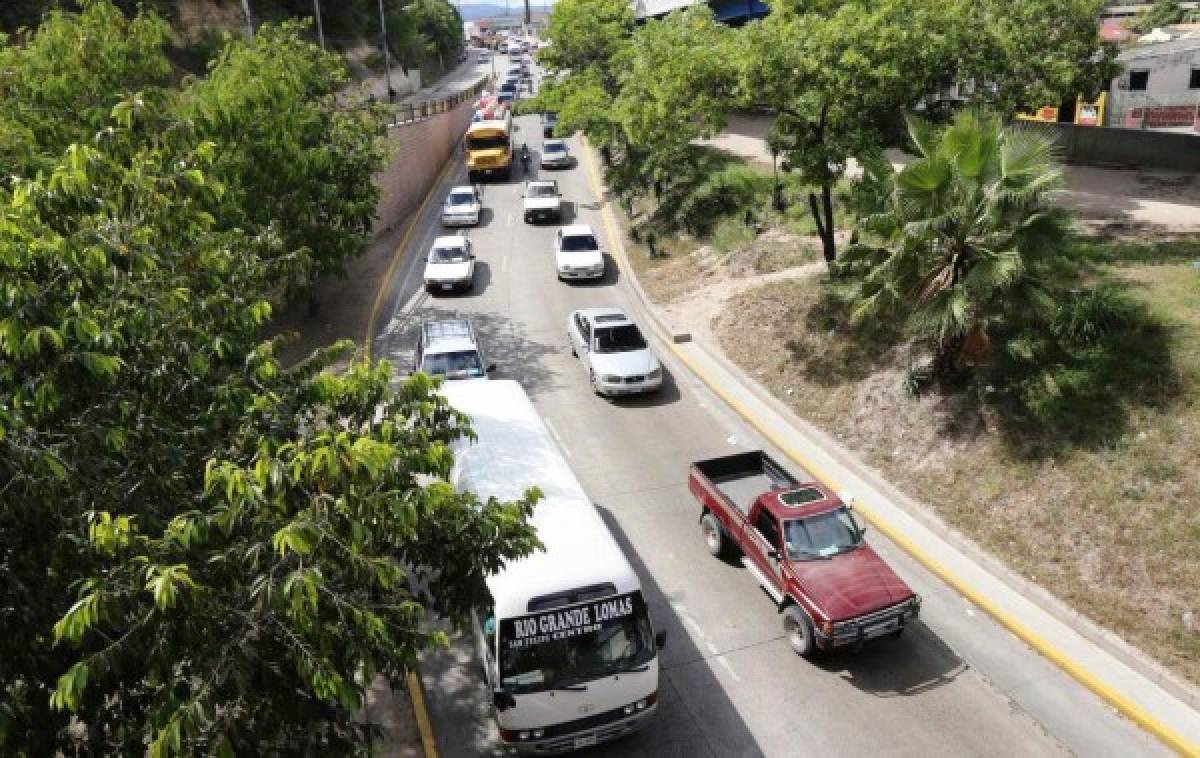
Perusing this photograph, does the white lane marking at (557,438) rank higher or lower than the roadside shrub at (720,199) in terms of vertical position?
lower

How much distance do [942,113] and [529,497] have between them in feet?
58.6

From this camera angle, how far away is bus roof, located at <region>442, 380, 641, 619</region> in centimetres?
1022

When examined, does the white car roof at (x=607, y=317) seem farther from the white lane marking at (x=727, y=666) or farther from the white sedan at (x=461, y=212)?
the white sedan at (x=461, y=212)

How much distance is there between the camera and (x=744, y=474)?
612 inches

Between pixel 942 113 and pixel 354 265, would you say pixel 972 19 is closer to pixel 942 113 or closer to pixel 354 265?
pixel 942 113

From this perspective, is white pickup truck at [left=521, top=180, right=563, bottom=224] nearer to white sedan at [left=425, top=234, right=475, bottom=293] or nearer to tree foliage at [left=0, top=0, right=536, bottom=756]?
white sedan at [left=425, top=234, right=475, bottom=293]

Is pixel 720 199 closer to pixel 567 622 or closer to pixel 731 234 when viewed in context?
pixel 731 234

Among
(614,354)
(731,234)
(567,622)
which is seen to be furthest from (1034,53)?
(567,622)

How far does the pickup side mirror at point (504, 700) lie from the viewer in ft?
32.2

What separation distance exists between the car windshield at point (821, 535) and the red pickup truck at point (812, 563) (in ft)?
0.05

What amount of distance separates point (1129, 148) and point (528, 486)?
26.7m

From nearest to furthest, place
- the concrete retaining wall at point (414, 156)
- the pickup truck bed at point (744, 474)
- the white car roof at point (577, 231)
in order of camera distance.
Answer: the pickup truck bed at point (744, 474)
the white car roof at point (577, 231)
the concrete retaining wall at point (414, 156)

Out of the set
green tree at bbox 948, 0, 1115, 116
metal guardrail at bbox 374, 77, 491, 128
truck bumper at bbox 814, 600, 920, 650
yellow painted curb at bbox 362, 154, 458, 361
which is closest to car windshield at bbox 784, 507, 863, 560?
truck bumper at bbox 814, 600, 920, 650

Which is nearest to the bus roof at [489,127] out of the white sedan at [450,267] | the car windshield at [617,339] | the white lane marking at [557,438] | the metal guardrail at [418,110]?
the metal guardrail at [418,110]
